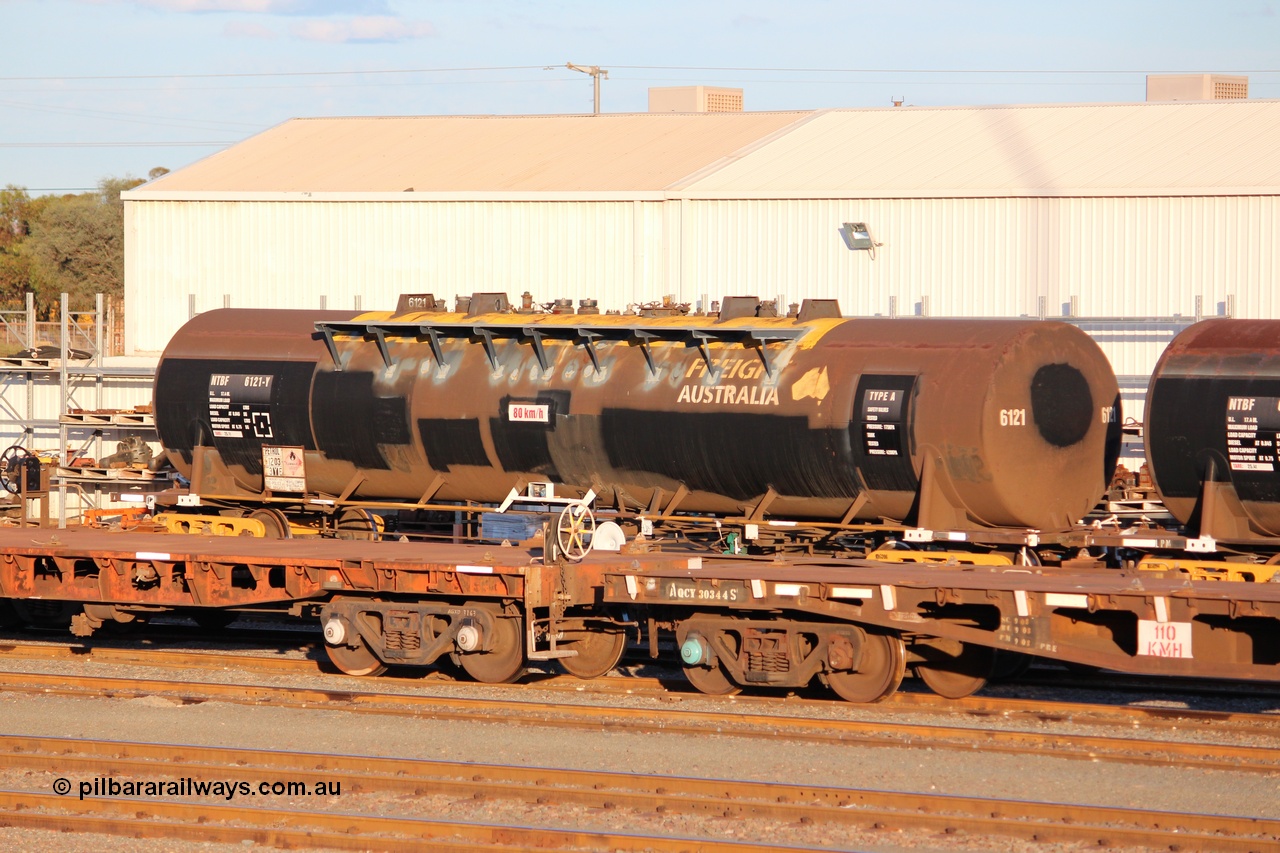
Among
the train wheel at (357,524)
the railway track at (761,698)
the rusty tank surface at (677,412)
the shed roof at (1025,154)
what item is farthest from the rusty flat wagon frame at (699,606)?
the shed roof at (1025,154)

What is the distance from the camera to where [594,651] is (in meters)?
16.4

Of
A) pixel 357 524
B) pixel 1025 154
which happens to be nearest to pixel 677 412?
pixel 357 524

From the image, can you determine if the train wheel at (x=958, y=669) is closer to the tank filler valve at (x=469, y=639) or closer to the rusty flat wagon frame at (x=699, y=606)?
the rusty flat wagon frame at (x=699, y=606)

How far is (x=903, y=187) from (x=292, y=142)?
17103mm

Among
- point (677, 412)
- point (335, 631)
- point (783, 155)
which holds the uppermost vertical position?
point (783, 155)

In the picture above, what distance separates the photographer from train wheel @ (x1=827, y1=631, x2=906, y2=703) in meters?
14.9

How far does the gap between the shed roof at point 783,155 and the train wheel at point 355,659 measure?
1556cm

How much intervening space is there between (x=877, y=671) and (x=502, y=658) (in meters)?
3.90

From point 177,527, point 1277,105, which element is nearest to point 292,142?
point 177,527

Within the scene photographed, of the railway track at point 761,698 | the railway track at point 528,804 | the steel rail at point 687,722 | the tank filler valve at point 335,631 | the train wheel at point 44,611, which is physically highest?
the tank filler valve at point 335,631

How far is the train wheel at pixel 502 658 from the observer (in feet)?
52.4

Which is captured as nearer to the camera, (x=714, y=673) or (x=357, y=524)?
(x=714, y=673)

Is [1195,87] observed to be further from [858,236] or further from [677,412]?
[677,412]

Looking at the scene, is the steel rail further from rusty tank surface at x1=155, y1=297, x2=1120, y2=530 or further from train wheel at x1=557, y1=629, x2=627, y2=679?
rusty tank surface at x1=155, y1=297, x2=1120, y2=530
